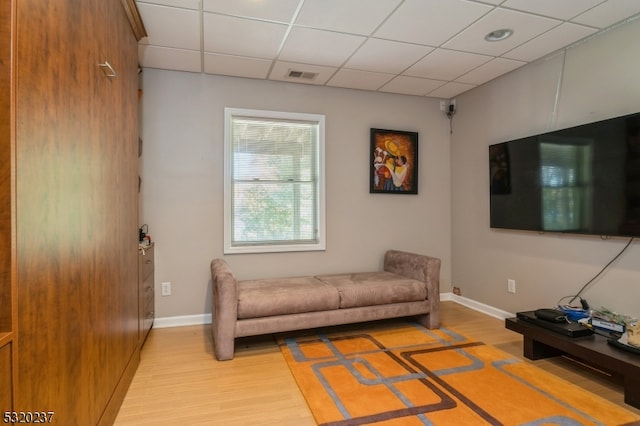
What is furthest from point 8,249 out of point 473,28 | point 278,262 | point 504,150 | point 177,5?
point 504,150

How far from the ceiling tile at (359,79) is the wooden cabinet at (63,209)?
78.5 inches

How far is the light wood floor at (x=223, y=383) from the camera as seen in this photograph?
6.04 feet

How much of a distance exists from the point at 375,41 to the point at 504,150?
1.67 meters

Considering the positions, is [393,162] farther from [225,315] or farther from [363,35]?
[225,315]

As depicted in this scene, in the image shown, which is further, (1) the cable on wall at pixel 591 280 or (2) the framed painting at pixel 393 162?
(2) the framed painting at pixel 393 162

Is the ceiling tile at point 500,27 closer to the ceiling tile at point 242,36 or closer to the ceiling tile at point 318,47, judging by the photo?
the ceiling tile at point 318,47

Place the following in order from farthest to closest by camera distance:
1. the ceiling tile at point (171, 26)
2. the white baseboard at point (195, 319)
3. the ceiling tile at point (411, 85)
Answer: the ceiling tile at point (411, 85) → the white baseboard at point (195, 319) → the ceiling tile at point (171, 26)

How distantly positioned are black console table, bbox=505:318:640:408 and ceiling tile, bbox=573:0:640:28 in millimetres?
2194

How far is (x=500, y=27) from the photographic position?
2523 millimetres

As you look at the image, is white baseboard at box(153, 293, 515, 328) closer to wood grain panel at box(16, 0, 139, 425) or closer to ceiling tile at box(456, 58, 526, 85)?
wood grain panel at box(16, 0, 139, 425)

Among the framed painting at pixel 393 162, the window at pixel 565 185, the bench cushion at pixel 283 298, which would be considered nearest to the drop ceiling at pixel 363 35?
the framed painting at pixel 393 162

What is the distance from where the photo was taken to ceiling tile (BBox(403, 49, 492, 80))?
2998mm

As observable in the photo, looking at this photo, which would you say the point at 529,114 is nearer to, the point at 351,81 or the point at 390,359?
the point at 351,81

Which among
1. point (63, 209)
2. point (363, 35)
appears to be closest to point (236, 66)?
point (363, 35)
